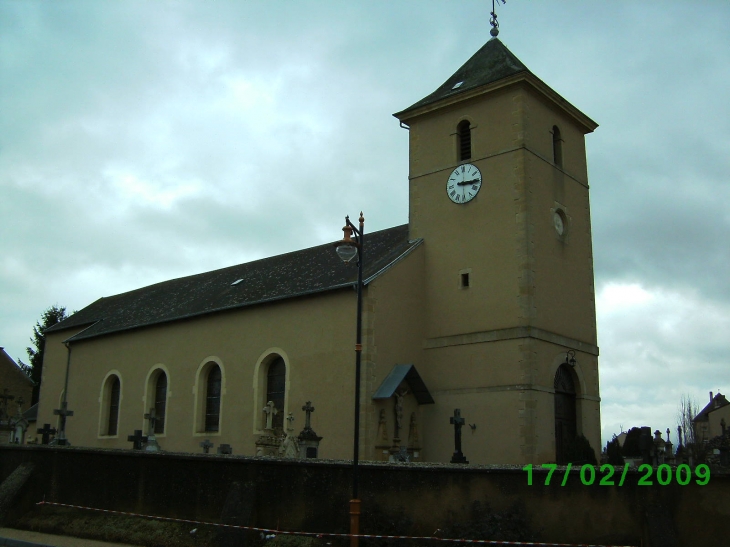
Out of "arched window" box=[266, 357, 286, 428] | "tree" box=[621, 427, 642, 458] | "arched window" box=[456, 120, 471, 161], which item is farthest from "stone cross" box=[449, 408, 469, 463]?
"arched window" box=[456, 120, 471, 161]

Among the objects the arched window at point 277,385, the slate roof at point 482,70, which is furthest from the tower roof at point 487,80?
the arched window at point 277,385

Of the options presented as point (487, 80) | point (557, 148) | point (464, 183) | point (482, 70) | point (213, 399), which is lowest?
point (213, 399)

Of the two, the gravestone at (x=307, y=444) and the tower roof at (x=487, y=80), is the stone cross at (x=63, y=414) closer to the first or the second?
the gravestone at (x=307, y=444)

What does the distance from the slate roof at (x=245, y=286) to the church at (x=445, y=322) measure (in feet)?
0.58

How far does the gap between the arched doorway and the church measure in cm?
6

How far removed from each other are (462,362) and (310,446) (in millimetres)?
5730

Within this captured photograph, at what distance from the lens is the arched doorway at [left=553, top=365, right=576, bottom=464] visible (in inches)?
856

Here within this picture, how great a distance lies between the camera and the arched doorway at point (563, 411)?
21.7m

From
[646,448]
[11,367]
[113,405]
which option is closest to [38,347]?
[11,367]

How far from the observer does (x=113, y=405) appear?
30.0 metres

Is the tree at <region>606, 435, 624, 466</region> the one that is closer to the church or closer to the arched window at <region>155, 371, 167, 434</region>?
the church

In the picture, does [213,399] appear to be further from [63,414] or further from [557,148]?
[557,148]

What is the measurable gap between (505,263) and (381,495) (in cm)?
1107

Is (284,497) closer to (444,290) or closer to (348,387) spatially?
(348,387)
